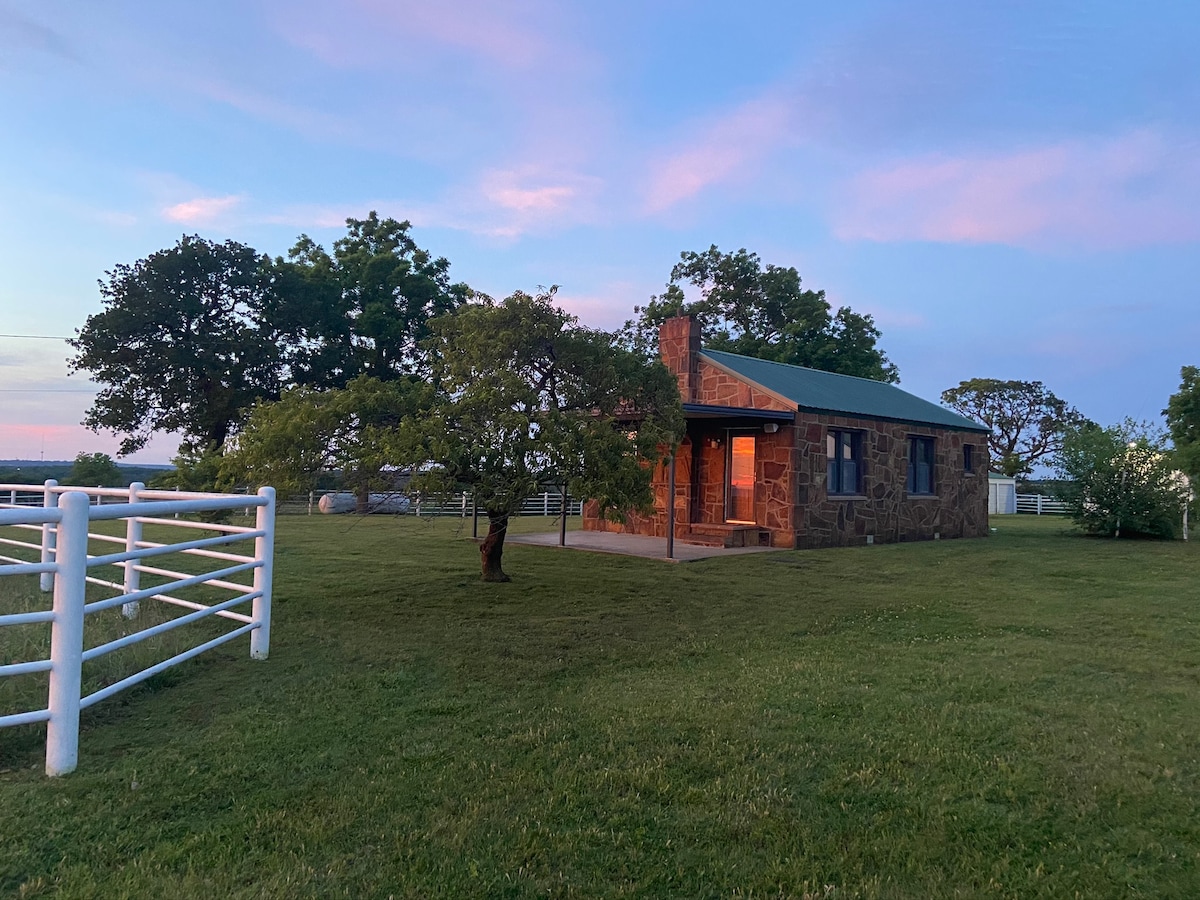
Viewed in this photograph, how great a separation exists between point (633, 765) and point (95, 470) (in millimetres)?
30125

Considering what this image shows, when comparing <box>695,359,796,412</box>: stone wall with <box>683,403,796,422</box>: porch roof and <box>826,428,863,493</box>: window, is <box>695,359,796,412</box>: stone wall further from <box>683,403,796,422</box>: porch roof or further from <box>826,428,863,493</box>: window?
<box>826,428,863,493</box>: window

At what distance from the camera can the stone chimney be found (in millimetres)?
16281

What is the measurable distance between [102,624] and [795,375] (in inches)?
598

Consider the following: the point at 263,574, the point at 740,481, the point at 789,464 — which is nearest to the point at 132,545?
the point at 263,574

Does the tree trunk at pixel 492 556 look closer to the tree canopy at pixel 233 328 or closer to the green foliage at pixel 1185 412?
the tree canopy at pixel 233 328

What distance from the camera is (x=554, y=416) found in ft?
25.0

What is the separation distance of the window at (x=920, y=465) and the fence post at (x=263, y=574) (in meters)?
15.8

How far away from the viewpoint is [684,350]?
1653 centimetres

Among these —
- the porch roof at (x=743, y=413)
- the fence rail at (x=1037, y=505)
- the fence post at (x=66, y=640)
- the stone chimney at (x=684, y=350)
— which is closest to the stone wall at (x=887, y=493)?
the porch roof at (x=743, y=413)

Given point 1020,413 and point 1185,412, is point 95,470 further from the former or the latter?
point 1020,413

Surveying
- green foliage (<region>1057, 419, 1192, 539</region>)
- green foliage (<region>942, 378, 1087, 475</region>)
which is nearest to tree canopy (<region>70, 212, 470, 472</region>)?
green foliage (<region>1057, 419, 1192, 539</region>)

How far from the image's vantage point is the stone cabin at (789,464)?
1466 cm

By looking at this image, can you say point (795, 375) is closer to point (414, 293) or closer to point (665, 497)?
point (665, 497)

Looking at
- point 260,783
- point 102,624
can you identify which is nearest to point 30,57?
point 102,624
